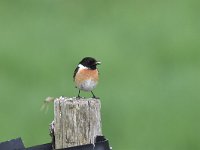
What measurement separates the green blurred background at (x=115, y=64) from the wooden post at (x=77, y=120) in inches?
204

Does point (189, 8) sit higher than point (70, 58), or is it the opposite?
point (189, 8)

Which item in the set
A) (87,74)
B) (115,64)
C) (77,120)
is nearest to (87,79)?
(87,74)

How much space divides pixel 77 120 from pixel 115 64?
27.1ft

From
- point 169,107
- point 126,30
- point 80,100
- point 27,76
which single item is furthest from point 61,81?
point 80,100

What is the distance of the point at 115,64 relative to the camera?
14.5 meters

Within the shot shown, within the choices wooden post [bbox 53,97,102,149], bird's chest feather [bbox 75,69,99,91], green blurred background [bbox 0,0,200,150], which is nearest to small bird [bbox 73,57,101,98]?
bird's chest feather [bbox 75,69,99,91]

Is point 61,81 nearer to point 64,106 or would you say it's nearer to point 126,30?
point 126,30

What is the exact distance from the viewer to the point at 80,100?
20.6 ft

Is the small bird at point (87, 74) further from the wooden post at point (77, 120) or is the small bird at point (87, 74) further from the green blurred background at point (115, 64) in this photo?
the green blurred background at point (115, 64)

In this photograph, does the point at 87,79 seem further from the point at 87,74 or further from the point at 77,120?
the point at 77,120

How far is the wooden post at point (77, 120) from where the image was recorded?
625cm

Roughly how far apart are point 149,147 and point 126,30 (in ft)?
16.3

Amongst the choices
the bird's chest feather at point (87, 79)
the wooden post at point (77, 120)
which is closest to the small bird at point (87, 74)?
the bird's chest feather at point (87, 79)

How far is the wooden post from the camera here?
6.25m
